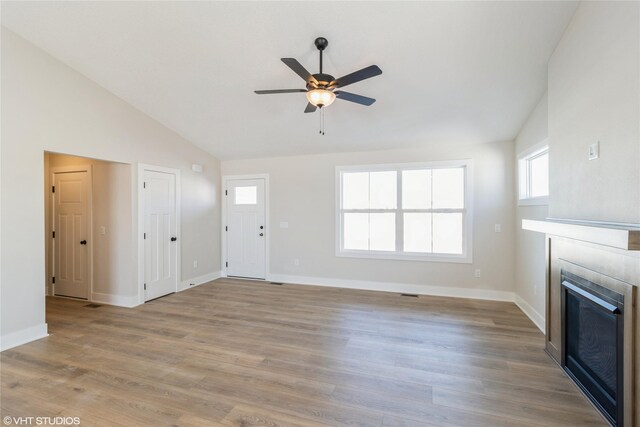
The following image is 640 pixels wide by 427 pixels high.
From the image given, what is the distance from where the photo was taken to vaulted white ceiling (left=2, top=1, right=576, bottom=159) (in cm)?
257

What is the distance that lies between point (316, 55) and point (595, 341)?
11.3ft

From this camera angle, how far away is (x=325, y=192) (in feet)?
17.7

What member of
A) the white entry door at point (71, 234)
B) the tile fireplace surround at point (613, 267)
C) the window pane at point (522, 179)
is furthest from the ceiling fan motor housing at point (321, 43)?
the white entry door at point (71, 234)

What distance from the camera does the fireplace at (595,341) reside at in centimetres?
183

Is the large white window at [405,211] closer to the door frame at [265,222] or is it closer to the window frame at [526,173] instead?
the window frame at [526,173]

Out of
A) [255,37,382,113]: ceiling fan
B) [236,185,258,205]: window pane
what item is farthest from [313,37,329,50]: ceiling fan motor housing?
[236,185,258,205]: window pane

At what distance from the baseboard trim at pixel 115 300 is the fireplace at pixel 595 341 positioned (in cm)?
517

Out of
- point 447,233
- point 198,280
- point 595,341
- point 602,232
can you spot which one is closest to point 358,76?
point 602,232

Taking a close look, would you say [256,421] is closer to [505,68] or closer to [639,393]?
[639,393]

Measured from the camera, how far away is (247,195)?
5.97 meters

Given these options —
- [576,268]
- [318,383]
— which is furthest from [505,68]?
[318,383]

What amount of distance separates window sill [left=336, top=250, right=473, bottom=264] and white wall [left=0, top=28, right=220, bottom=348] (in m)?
3.85

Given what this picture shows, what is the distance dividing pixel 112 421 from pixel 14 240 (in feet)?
7.74

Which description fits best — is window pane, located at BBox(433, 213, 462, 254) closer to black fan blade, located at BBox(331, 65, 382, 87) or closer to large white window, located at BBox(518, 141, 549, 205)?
large white window, located at BBox(518, 141, 549, 205)
